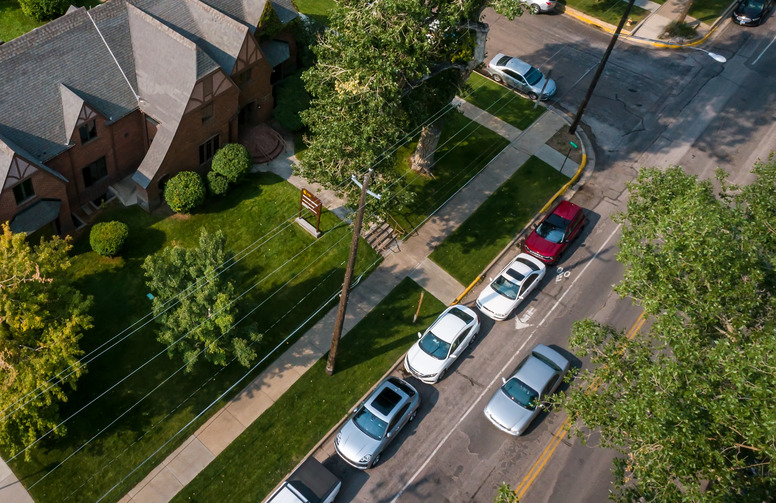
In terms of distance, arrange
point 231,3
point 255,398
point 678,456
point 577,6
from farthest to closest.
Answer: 1. point 577,6
2. point 231,3
3. point 255,398
4. point 678,456

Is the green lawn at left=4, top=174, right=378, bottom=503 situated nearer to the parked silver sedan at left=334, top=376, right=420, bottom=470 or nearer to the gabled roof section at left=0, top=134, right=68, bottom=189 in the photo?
the parked silver sedan at left=334, top=376, right=420, bottom=470

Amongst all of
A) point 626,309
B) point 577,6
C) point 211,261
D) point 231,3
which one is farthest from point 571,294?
point 577,6

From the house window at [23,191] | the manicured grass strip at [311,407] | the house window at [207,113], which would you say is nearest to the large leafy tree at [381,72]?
the house window at [207,113]

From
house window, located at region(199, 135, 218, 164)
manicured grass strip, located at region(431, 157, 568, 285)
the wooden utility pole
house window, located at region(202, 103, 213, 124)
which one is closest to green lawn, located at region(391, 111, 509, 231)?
manicured grass strip, located at region(431, 157, 568, 285)

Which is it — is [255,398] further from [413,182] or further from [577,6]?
[577,6]

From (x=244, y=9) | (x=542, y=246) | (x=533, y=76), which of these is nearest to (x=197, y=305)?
(x=542, y=246)

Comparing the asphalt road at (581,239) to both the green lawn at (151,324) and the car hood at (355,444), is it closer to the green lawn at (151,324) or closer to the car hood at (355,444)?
the car hood at (355,444)

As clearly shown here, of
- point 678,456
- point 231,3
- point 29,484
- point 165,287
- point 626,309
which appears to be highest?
point 231,3
